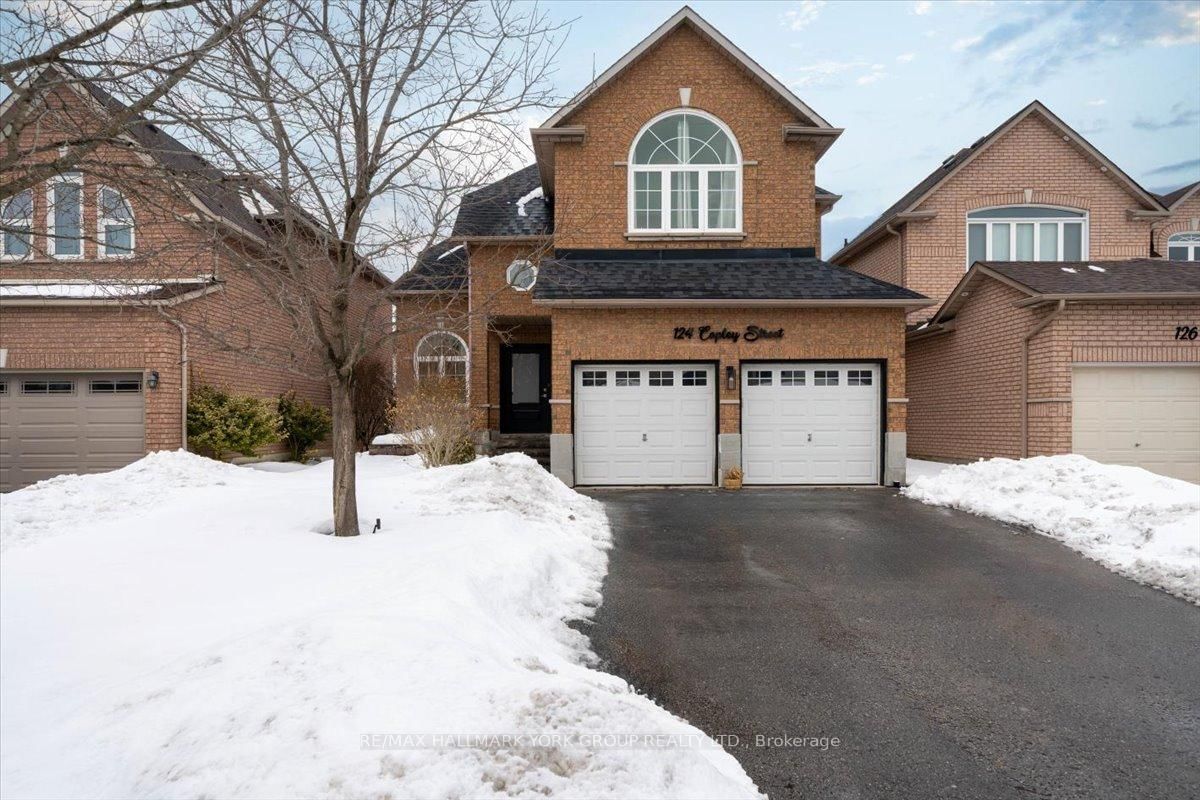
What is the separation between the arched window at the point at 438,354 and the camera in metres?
17.7

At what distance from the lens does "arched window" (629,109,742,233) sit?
1438 centimetres

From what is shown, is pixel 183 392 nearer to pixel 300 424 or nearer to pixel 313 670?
pixel 300 424

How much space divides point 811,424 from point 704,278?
3666mm

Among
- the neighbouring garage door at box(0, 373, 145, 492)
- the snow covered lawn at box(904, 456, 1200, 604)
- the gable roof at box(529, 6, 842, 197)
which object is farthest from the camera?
the gable roof at box(529, 6, 842, 197)

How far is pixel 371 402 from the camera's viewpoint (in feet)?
60.5

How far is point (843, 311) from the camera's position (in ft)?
43.2

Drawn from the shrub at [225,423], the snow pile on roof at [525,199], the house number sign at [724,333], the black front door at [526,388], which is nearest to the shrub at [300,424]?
the shrub at [225,423]

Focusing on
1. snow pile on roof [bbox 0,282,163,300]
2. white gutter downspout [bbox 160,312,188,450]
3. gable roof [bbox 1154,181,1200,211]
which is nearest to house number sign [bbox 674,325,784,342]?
white gutter downspout [bbox 160,312,188,450]

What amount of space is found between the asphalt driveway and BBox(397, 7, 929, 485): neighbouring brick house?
15.8ft

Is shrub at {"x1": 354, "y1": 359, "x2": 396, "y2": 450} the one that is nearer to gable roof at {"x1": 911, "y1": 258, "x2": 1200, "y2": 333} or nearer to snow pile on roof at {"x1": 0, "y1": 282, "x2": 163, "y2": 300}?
snow pile on roof at {"x1": 0, "y1": 282, "x2": 163, "y2": 300}

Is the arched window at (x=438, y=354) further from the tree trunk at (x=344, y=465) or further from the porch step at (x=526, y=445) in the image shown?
the tree trunk at (x=344, y=465)

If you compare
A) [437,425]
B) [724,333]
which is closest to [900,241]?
[724,333]

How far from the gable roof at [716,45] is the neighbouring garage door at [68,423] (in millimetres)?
10135

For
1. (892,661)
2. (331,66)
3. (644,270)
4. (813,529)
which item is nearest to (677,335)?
(644,270)
